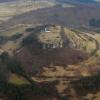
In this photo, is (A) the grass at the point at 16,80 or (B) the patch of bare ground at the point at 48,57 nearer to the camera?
(A) the grass at the point at 16,80

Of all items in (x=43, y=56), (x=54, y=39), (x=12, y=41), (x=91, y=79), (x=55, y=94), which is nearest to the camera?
(x=55, y=94)

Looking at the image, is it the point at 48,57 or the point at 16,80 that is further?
the point at 48,57

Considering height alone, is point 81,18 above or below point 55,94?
below

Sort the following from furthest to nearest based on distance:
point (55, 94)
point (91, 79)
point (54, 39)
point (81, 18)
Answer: point (81, 18) → point (54, 39) → point (91, 79) → point (55, 94)

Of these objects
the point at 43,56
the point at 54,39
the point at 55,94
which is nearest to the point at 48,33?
the point at 54,39

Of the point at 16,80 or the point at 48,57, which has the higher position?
the point at 48,57

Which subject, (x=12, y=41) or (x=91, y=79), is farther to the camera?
(x=12, y=41)

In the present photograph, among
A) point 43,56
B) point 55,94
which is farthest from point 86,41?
point 55,94

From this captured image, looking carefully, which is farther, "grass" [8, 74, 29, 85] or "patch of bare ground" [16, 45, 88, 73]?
"patch of bare ground" [16, 45, 88, 73]

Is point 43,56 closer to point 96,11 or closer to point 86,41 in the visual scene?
point 86,41

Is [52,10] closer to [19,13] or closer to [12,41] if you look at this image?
[19,13]
